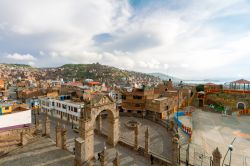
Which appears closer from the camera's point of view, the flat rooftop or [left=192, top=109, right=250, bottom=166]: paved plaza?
the flat rooftop

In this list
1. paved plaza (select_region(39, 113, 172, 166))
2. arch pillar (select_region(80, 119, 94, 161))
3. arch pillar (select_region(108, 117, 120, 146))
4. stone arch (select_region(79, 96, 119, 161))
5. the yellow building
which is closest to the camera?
arch pillar (select_region(80, 119, 94, 161))

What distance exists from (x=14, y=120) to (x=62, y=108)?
1121 centimetres

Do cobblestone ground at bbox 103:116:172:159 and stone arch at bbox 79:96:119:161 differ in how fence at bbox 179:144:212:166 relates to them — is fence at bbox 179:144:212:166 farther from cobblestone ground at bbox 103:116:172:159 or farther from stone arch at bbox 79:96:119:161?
stone arch at bbox 79:96:119:161

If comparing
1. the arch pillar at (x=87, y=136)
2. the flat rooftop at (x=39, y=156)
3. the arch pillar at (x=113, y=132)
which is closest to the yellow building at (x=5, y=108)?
the flat rooftop at (x=39, y=156)

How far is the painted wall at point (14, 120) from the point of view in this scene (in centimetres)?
2811

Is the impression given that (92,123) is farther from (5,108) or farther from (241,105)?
(241,105)

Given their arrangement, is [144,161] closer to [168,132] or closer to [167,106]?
[168,132]

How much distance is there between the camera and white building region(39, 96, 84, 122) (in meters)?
36.1

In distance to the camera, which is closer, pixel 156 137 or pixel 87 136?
pixel 87 136

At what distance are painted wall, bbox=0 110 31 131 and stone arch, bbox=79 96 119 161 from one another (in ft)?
62.9

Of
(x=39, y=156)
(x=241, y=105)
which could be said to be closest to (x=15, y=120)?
(x=39, y=156)

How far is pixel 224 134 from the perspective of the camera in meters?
28.0

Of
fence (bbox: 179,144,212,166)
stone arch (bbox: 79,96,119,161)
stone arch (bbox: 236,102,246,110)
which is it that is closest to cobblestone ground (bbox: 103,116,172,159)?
fence (bbox: 179,144,212,166)

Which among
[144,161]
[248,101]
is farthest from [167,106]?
[144,161]
